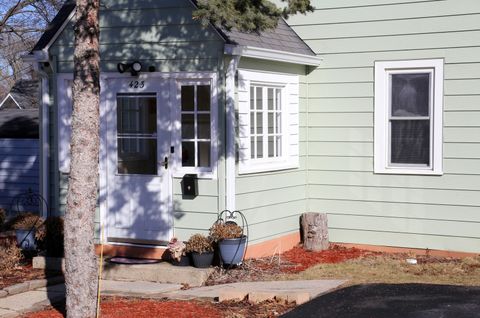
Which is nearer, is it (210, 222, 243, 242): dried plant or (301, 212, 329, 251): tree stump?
(210, 222, 243, 242): dried plant

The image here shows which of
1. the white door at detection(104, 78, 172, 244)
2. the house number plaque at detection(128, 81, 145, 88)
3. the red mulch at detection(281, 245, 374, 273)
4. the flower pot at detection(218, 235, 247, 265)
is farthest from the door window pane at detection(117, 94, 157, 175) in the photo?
the red mulch at detection(281, 245, 374, 273)

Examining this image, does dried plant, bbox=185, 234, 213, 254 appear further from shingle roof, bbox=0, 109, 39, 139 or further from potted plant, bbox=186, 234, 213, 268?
shingle roof, bbox=0, 109, 39, 139

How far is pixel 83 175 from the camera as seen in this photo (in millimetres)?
7055

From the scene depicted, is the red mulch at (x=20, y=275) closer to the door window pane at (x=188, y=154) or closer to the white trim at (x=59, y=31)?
the door window pane at (x=188, y=154)

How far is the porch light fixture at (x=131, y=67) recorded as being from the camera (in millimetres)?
10609

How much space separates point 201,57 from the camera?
10312 millimetres

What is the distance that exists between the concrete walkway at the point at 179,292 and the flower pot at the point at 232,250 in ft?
1.94

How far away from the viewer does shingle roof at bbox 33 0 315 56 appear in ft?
33.8

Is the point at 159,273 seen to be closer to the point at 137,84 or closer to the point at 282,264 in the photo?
the point at 282,264

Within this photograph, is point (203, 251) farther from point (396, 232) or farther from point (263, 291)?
point (396, 232)

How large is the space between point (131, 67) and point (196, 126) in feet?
4.16

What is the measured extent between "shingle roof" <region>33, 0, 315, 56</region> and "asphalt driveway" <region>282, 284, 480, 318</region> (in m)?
3.74

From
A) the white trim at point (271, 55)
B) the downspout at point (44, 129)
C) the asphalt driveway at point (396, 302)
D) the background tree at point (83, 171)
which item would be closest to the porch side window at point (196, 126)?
the white trim at point (271, 55)

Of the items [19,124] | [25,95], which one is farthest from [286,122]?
[25,95]
